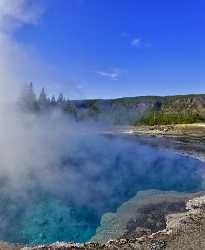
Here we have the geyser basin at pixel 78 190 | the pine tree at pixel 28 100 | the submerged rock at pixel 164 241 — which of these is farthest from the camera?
the pine tree at pixel 28 100

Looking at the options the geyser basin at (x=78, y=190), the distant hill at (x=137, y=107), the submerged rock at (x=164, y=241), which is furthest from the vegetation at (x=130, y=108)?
the submerged rock at (x=164, y=241)

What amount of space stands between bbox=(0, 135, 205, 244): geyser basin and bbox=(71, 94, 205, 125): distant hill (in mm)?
79239

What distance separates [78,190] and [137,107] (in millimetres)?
125474

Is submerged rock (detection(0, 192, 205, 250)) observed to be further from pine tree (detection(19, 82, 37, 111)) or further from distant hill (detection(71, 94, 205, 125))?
distant hill (detection(71, 94, 205, 125))

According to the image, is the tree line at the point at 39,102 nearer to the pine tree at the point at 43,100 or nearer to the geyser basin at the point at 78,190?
the pine tree at the point at 43,100

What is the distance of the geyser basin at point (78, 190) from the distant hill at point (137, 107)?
3120 inches

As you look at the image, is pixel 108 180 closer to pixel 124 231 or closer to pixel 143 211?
pixel 143 211

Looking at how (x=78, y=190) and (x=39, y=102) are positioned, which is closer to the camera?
(x=78, y=190)

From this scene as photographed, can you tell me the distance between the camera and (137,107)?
151 meters

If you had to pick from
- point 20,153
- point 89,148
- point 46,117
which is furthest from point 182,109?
point 20,153

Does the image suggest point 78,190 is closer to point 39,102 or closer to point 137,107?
point 39,102

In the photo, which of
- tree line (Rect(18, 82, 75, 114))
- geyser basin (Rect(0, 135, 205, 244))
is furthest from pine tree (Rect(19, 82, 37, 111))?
geyser basin (Rect(0, 135, 205, 244))

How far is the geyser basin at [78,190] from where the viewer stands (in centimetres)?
1991

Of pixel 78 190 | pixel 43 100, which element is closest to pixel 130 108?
pixel 43 100
